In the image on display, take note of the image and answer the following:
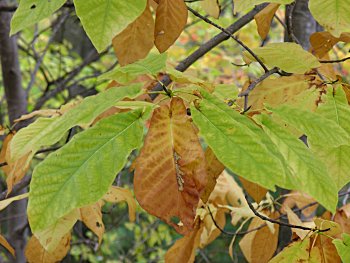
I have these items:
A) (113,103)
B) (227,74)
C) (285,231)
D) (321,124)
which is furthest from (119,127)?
(227,74)

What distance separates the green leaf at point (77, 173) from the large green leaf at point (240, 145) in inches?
2.8

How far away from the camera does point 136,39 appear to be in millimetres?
912

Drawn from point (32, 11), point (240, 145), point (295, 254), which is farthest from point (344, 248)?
point (32, 11)

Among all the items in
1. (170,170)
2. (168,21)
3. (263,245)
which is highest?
(168,21)

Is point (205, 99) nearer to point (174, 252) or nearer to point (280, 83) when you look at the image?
point (280, 83)

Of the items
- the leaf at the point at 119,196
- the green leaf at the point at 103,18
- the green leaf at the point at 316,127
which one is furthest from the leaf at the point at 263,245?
the green leaf at the point at 103,18

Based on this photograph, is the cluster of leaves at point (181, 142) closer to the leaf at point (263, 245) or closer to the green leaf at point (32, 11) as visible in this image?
the green leaf at point (32, 11)

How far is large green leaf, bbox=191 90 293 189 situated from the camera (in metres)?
0.48

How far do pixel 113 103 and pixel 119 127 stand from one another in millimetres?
28

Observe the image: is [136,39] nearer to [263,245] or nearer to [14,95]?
[263,245]

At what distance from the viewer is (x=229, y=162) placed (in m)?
0.49

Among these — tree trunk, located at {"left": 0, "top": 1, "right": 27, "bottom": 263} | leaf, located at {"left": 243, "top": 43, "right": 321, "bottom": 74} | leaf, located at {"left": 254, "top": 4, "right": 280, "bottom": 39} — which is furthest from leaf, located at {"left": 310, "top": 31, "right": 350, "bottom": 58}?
tree trunk, located at {"left": 0, "top": 1, "right": 27, "bottom": 263}

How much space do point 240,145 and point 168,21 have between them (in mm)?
354

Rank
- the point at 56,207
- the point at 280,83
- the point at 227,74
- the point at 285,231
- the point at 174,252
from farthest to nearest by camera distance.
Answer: the point at 227,74
the point at 285,231
the point at 174,252
the point at 280,83
the point at 56,207
